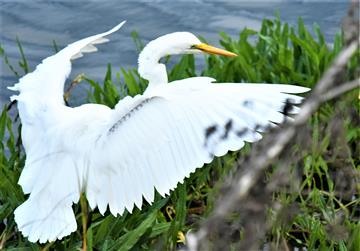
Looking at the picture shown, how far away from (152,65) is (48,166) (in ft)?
2.31

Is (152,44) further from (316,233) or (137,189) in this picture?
(316,233)

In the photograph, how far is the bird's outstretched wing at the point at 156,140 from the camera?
138 inches

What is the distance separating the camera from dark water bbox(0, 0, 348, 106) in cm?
677

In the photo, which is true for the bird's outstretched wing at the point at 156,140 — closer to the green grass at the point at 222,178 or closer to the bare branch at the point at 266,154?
the green grass at the point at 222,178

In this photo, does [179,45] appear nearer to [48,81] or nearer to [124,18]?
[48,81]

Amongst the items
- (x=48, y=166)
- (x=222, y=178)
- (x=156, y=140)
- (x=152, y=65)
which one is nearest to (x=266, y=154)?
(x=222, y=178)

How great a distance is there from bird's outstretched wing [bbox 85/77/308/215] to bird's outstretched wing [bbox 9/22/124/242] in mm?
92

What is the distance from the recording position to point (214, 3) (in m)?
7.66

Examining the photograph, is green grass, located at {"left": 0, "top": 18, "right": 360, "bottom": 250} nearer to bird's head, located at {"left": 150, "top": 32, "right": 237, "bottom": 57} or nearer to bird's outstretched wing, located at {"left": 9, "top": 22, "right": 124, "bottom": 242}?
bird's outstretched wing, located at {"left": 9, "top": 22, "right": 124, "bottom": 242}

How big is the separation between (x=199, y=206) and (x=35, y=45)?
9.94ft

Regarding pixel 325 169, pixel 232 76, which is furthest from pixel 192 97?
pixel 232 76

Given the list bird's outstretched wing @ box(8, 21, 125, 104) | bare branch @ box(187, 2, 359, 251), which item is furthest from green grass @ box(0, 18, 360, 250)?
bare branch @ box(187, 2, 359, 251)

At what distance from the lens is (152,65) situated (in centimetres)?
409

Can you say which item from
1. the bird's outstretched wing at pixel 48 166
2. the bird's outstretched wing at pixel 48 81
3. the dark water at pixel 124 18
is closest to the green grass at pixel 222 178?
the bird's outstretched wing at pixel 48 166
